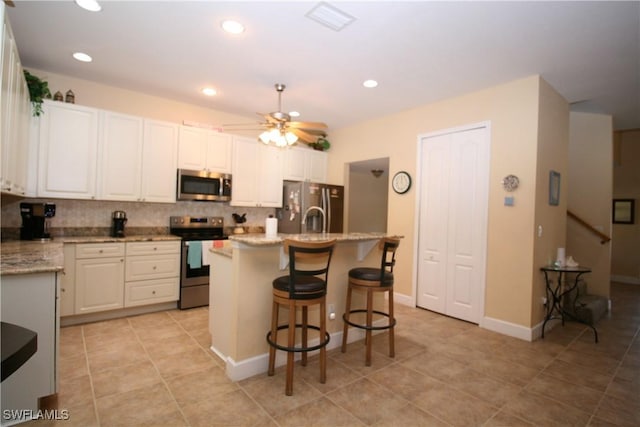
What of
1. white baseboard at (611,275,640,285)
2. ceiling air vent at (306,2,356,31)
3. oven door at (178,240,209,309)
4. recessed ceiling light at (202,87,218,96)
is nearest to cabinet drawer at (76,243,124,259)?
oven door at (178,240,209,309)

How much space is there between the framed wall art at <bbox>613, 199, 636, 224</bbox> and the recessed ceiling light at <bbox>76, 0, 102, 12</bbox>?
9.28 meters

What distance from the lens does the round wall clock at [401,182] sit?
4.50 m

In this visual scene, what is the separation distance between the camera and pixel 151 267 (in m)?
3.80

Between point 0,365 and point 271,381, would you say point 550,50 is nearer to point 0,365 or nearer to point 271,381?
point 271,381

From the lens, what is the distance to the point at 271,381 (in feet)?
7.76

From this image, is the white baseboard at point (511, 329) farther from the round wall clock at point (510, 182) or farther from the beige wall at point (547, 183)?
the round wall clock at point (510, 182)

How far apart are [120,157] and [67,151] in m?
0.50

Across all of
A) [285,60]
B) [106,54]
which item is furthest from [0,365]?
[106,54]

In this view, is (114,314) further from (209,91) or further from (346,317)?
(209,91)

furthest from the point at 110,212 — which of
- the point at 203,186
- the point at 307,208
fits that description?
the point at 307,208

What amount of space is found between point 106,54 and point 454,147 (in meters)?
4.03

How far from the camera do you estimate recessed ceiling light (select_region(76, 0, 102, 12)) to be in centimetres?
232

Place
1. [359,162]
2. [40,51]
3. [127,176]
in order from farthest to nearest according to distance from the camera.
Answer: [359,162] → [127,176] → [40,51]

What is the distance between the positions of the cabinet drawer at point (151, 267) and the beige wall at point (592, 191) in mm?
5894
